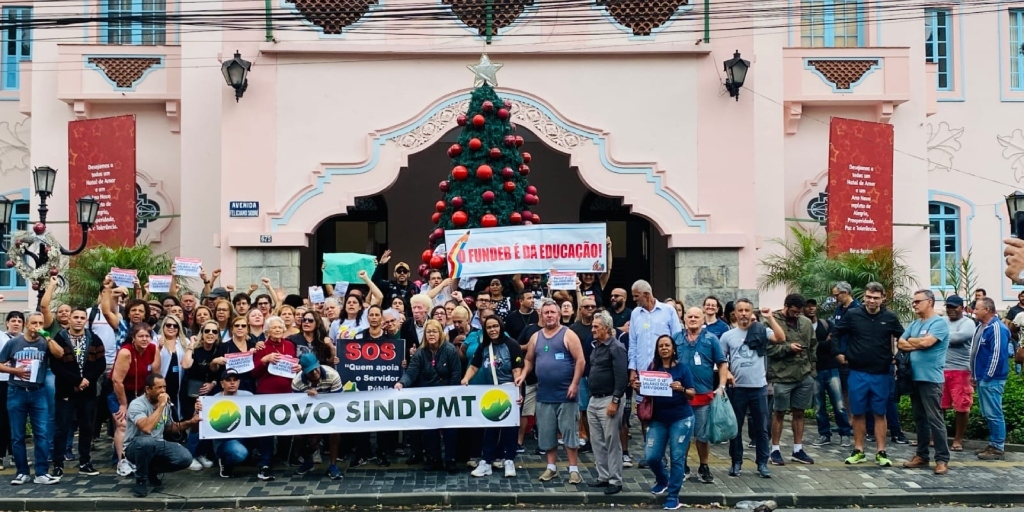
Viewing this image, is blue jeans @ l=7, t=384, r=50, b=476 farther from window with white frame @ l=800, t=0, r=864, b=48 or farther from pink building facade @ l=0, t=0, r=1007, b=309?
window with white frame @ l=800, t=0, r=864, b=48

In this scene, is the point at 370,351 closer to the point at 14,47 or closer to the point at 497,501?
the point at 497,501

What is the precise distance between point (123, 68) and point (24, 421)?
10.3 m

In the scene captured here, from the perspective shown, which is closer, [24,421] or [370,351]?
[24,421]

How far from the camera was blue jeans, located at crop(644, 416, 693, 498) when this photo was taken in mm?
9898

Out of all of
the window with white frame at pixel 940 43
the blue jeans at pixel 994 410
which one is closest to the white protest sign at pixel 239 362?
the blue jeans at pixel 994 410

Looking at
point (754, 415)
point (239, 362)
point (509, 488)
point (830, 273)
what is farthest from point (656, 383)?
point (830, 273)

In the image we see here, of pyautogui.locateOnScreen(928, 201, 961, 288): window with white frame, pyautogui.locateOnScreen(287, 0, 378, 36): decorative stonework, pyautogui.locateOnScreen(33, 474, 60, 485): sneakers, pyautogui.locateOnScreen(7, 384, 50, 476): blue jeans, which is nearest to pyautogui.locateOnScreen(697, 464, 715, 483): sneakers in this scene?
pyautogui.locateOnScreen(33, 474, 60, 485): sneakers

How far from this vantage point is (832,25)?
21.2m

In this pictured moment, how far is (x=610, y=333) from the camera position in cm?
1042

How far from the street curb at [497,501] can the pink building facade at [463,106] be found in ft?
26.2

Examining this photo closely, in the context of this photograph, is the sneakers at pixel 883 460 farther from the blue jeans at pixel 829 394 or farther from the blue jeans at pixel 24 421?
the blue jeans at pixel 24 421

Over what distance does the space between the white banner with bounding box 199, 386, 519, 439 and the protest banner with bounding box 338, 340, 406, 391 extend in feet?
0.38

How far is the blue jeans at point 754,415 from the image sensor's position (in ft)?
36.1

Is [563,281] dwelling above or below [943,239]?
below
